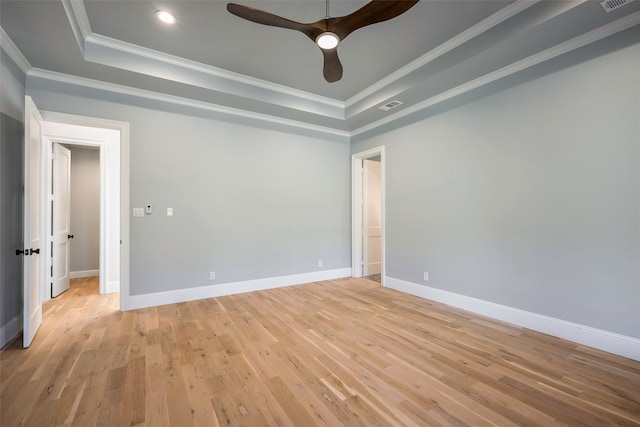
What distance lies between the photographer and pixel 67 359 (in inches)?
Result: 91.0

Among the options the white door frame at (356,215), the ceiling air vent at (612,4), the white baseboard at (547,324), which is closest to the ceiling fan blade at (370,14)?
the ceiling air vent at (612,4)

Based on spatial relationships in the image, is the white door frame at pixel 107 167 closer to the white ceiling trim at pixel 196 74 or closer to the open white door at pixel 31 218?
the open white door at pixel 31 218

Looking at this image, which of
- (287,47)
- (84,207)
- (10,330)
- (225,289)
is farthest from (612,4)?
(84,207)

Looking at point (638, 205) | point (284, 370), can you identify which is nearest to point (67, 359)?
point (284, 370)

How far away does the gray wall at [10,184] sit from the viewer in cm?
250

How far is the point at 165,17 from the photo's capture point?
255cm

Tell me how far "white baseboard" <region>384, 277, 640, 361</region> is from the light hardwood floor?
0.10 metres

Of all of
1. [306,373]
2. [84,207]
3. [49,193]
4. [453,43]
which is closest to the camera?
[306,373]

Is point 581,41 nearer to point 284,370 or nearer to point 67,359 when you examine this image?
point 284,370

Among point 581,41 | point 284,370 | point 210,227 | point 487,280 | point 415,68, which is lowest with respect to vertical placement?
point 284,370

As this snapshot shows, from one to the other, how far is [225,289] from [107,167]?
8.91 feet

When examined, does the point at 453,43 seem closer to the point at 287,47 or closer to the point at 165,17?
the point at 287,47

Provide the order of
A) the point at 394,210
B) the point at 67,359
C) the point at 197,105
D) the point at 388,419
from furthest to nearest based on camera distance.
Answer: the point at 394,210, the point at 197,105, the point at 67,359, the point at 388,419

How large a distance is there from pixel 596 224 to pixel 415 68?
99.1 inches
